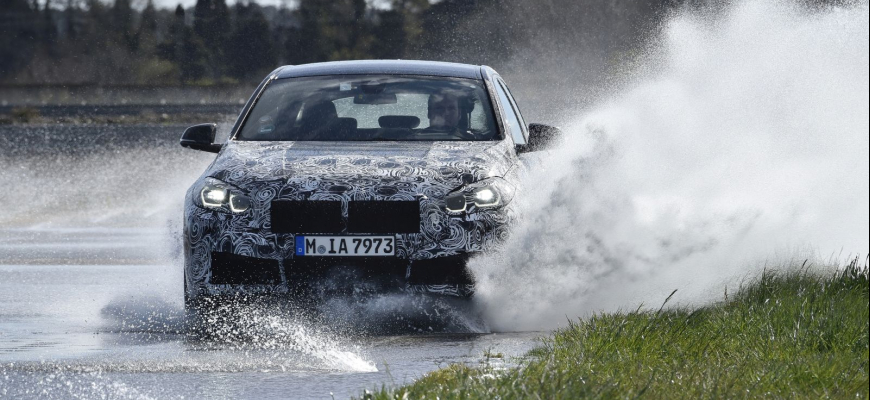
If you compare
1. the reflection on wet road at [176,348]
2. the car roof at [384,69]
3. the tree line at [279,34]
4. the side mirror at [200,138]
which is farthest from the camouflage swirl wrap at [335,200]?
the tree line at [279,34]

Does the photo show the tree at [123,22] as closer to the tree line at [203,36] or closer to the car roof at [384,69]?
the tree line at [203,36]

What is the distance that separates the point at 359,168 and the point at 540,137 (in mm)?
1548

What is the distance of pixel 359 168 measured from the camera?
7.92 m

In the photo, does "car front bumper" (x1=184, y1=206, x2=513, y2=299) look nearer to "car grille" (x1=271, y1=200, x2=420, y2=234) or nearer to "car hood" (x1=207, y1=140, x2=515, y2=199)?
"car grille" (x1=271, y1=200, x2=420, y2=234)

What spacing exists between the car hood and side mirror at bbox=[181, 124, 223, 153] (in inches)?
25.4

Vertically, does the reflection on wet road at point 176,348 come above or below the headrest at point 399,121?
below

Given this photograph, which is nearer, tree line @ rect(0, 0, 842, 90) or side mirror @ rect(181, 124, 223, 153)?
side mirror @ rect(181, 124, 223, 153)

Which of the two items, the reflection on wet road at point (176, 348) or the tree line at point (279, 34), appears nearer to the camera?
the reflection on wet road at point (176, 348)

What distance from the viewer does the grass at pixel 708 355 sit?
206 inches

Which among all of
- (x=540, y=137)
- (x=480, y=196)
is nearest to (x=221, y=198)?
(x=480, y=196)

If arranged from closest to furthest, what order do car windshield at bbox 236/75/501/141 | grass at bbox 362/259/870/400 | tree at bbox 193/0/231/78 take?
grass at bbox 362/259/870/400
car windshield at bbox 236/75/501/141
tree at bbox 193/0/231/78

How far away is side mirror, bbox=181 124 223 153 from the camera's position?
361 inches

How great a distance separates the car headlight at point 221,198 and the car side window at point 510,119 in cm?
197

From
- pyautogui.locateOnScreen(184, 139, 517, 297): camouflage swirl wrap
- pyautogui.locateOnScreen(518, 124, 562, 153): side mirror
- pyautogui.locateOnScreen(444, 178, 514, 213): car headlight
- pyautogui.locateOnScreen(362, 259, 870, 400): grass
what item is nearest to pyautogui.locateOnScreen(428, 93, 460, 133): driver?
pyautogui.locateOnScreen(518, 124, 562, 153): side mirror
